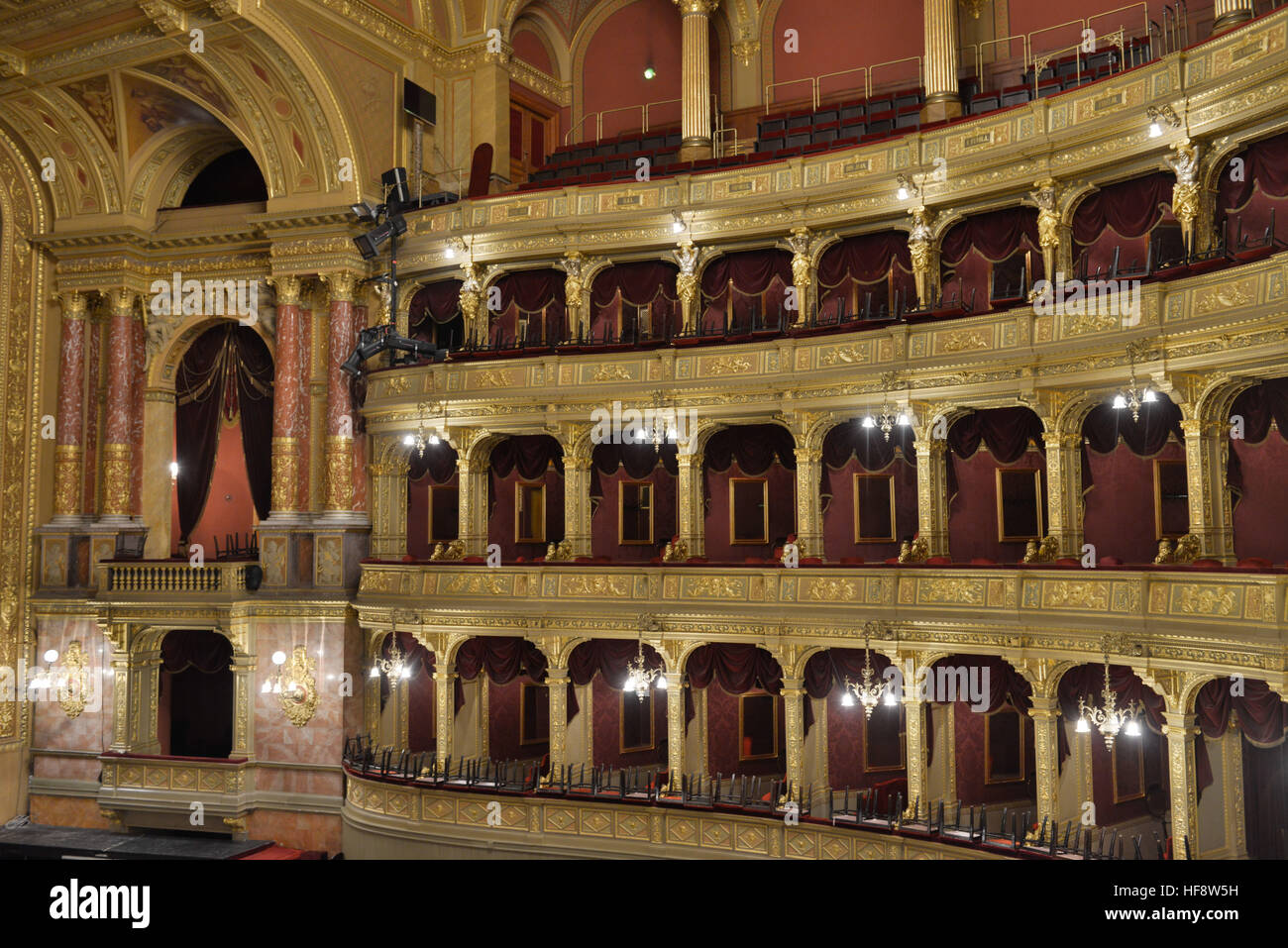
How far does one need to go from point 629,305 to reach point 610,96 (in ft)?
26.3

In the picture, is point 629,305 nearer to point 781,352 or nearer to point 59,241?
point 781,352

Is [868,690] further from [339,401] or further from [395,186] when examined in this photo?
[395,186]

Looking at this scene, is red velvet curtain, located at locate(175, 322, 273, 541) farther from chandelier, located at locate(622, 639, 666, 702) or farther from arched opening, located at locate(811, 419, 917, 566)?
arched opening, located at locate(811, 419, 917, 566)

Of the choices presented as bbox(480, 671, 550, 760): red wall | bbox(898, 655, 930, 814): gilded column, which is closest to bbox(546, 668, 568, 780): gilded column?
bbox(480, 671, 550, 760): red wall

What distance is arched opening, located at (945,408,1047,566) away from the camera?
19.2 m

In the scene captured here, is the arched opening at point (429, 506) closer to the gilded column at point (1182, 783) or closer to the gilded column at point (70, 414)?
the gilded column at point (70, 414)

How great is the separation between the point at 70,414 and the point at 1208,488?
22.7 m

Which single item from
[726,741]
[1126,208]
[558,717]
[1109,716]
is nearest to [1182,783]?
[1109,716]

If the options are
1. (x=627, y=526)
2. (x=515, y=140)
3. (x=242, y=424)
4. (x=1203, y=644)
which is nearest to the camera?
(x=1203, y=644)

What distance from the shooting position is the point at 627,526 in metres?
23.3

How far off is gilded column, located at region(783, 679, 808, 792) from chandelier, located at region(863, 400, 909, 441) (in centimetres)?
463

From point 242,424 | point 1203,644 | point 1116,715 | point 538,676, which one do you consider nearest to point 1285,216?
point 1203,644

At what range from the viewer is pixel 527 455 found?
23.3m

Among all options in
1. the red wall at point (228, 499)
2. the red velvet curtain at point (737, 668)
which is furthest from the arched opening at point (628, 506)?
the red wall at point (228, 499)
